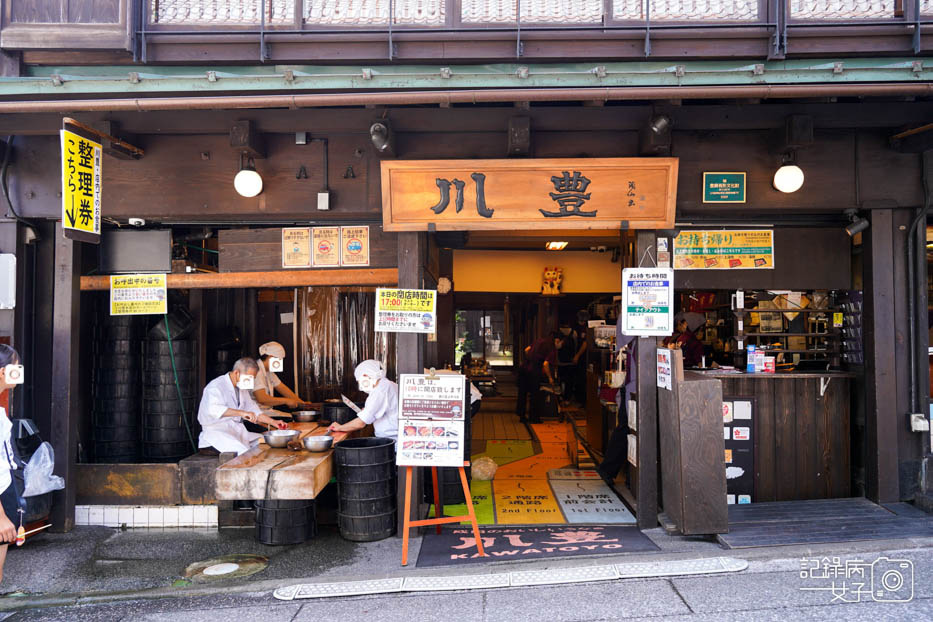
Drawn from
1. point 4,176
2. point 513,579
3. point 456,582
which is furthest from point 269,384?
point 513,579

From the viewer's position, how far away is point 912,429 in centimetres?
661

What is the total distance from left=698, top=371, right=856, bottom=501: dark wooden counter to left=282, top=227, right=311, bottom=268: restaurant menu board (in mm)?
5046

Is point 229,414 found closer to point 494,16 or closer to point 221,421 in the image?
point 221,421

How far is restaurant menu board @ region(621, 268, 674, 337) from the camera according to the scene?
20.6 ft

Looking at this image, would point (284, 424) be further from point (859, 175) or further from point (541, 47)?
point (859, 175)

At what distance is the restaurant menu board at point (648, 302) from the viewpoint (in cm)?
629

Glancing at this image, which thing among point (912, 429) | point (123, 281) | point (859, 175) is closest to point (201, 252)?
point (123, 281)

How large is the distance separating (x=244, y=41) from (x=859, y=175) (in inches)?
263

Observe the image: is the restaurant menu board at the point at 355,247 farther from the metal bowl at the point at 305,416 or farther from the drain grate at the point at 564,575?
the drain grate at the point at 564,575

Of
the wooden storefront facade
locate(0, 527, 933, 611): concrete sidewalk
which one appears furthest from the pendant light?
locate(0, 527, 933, 611): concrete sidewalk

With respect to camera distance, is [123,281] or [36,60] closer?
[36,60]

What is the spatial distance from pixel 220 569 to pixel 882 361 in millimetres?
7227

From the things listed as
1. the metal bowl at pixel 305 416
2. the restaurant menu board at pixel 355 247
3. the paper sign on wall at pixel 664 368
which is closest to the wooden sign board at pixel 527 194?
the restaurant menu board at pixel 355 247

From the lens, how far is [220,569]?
5.70 metres
